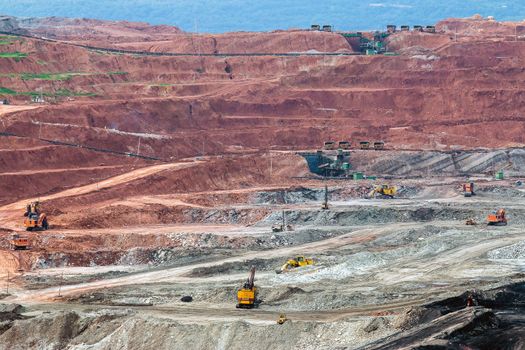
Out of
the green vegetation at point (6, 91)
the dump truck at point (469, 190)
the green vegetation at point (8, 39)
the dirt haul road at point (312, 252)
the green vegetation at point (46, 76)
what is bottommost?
the dirt haul road at point (312, 252)

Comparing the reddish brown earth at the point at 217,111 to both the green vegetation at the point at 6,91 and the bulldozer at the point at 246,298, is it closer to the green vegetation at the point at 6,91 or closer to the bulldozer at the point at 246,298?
the green vegetation at the point at 6,91

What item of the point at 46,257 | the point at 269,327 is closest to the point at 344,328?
the point at 269,327

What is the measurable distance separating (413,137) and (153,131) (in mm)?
21202

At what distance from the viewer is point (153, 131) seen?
91312 millimetres

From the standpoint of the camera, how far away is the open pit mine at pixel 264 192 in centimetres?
4238

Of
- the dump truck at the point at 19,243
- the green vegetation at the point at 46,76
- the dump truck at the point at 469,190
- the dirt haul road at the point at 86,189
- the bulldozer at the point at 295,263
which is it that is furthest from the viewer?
the green vegetation at the point at 46,76

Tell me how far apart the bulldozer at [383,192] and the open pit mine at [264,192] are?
9 cm

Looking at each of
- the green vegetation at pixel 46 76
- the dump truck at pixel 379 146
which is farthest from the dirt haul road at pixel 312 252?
the green vegetation at pixel 46 76

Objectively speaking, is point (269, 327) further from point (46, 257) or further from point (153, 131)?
point (153, 131)

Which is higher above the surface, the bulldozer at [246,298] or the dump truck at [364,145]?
the dump truck at [364,145]

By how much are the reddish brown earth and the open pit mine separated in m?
0.21

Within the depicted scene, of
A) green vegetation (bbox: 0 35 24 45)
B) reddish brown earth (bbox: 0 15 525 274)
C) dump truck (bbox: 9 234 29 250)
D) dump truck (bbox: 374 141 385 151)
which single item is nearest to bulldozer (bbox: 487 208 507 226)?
reddish brown earth (bbox: 0 15 525 274)

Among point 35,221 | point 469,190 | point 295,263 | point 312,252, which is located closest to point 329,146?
point 469,190

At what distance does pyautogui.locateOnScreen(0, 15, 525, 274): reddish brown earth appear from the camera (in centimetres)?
7438
